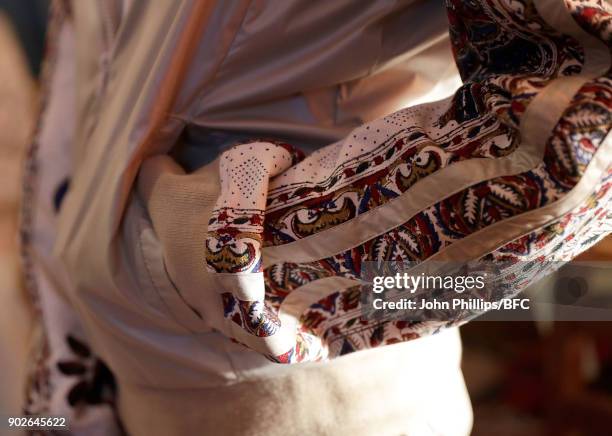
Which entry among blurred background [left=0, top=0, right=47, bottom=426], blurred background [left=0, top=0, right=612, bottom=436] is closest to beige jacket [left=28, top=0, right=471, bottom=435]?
blurred background [left=0, top=0, right=612, bottom=436]

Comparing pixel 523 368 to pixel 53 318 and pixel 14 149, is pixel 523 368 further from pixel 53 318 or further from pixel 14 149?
pixel 14 149

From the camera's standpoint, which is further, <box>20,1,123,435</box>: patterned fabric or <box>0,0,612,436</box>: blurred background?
<box>20,1,123,435</box>: patterned fabric

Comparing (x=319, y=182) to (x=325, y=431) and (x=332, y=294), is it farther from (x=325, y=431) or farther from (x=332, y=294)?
(x=325, y=431)

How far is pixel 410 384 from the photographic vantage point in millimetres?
632

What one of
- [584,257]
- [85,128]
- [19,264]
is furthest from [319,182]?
[19,264]

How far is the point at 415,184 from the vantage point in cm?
46

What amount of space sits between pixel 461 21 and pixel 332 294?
0.24 m

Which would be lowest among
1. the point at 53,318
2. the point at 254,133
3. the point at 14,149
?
the point at 53,318

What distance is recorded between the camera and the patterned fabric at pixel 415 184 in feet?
1.35

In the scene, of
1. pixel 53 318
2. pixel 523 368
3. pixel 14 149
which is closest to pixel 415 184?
pixel 523 368

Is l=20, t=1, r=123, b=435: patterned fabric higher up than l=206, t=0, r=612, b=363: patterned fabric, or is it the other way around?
l=206, t=0, r=612, b=363: patterned fabric

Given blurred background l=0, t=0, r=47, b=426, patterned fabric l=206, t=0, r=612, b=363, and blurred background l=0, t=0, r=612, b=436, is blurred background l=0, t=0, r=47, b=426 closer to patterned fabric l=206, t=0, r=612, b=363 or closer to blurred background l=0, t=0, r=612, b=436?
blurred background l=0, t=0, r=612, b=436

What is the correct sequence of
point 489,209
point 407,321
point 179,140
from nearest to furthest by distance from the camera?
1. point 489,209
2. point 407,321
3. point 179,140

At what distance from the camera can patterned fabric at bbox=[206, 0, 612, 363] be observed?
16.2 inches
